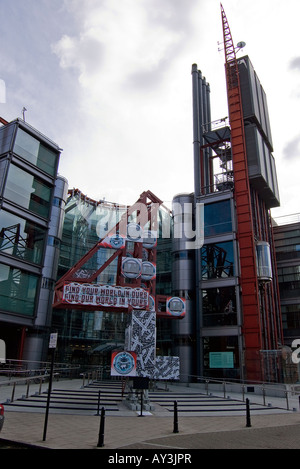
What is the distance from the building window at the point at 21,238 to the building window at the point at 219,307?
1813 cm

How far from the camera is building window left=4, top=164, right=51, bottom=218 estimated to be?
3475 cm

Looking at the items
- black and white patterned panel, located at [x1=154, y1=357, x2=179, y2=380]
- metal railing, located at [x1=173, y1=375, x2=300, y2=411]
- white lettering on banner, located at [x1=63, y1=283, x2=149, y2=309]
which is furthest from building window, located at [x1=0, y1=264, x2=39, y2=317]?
metal railing, located at [x1=173, y1=375, x2=300, y2=411]

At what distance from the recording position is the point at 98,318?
47.5m

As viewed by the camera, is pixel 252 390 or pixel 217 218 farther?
pixel 217 218

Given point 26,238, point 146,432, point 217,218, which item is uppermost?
point 217,218

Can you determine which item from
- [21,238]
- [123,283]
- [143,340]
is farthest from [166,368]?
[21,238]

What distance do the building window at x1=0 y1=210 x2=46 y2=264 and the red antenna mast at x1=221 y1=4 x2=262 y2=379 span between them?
21.1m

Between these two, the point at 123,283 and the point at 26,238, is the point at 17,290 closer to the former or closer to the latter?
the point at 26,238

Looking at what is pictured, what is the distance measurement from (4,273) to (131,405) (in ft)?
64.8

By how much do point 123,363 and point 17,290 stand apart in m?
17.4

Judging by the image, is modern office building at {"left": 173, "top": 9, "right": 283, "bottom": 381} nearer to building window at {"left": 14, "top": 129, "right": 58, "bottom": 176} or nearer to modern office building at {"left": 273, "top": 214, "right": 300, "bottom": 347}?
modern office building at {"left": 273, "top": 214, "right": 300, "bottom": 347}

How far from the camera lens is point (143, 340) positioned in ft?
69.2

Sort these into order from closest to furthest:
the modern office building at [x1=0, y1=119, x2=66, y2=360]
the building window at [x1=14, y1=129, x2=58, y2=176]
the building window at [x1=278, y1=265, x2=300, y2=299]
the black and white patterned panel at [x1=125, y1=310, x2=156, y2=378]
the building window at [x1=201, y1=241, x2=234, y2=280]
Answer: the black and white patterned panel at [x1=125, y1=310, x2=156, y2=378] → the modern office building at [x1=0, y1=119, x2=66, y2=360] → the building window at [x1=14, y1=129, x2=58, y2=176] → the building window at [x1=201, y1=241, x2=234, y2=280] → the building window at [x1=278, y1=265, x2=300, y2=299]

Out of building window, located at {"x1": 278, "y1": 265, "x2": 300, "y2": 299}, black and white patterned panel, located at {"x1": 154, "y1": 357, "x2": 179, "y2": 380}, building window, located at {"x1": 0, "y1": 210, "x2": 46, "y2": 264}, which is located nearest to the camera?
black and white patterned panel, located at {"x1": 154, "y1": 357, "x2": 179, "y2": 380}
